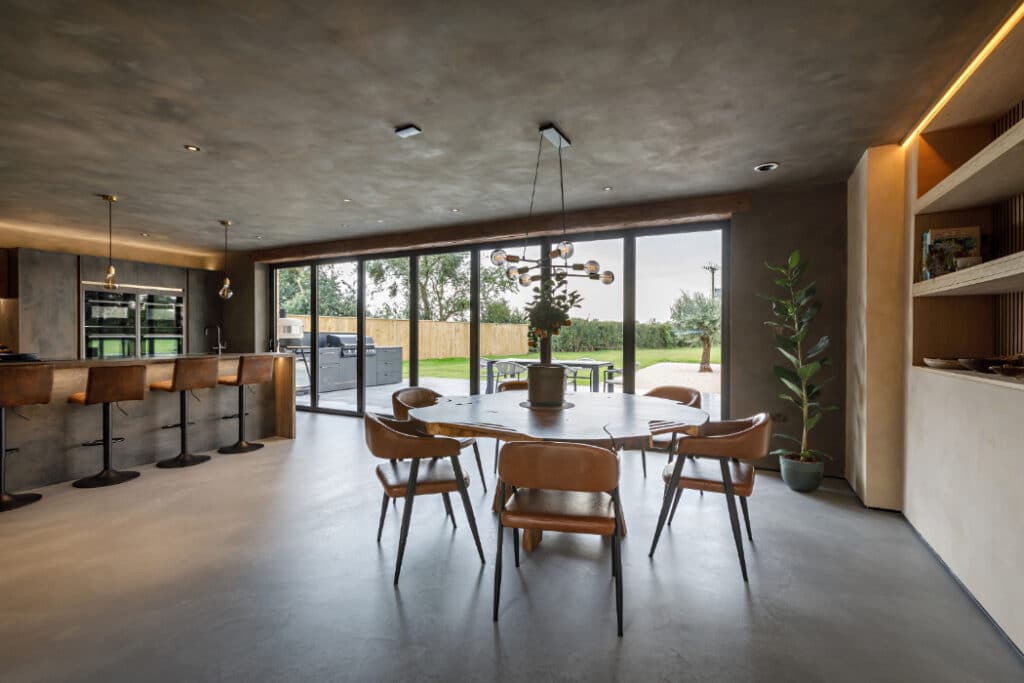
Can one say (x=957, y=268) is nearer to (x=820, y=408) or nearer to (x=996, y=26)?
(x=996, y=26)

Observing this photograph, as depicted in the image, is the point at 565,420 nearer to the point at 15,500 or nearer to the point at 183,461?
the point at 183,461

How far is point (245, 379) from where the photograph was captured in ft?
16.6

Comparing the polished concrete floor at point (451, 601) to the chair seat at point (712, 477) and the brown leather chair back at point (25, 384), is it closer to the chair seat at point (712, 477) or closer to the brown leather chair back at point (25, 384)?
the chair seat at point (712, 477)

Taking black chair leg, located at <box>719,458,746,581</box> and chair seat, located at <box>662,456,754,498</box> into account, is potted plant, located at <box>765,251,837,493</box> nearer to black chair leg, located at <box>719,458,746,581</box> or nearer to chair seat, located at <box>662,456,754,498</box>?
chair seat, located at <box>662,456,754,498</box>

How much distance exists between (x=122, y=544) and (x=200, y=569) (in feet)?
2.36

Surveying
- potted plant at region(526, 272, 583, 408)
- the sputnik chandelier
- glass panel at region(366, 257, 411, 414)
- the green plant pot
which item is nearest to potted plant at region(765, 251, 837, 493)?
the green plant pot

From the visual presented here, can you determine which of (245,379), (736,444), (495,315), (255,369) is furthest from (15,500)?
(736,444)

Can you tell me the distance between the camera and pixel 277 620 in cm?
207

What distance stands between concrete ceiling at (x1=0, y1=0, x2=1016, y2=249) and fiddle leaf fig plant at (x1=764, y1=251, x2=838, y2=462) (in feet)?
3.01

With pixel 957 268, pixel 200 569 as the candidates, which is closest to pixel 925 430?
pixel 957 268

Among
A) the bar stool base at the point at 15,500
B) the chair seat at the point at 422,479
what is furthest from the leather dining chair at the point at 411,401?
the bar stool base at the point at 15,500

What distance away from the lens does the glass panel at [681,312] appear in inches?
196

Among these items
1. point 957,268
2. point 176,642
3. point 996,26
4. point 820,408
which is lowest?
point 176,642

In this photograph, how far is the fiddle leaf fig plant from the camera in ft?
12.6
